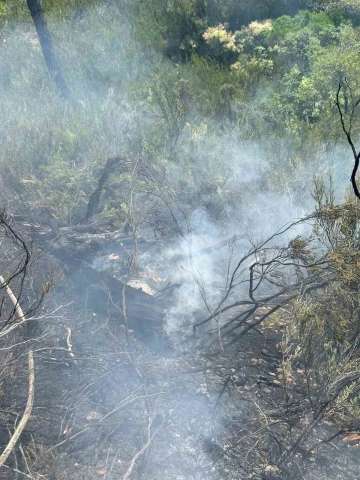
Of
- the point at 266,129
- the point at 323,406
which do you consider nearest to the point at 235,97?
the point at 266,129

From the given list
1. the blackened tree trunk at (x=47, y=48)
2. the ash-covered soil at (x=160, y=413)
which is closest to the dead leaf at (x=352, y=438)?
the ash-covered soil at (x=160, y=413)

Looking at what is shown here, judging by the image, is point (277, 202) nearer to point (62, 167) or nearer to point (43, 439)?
point (62, 167)

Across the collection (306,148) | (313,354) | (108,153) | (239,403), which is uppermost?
(306,148)

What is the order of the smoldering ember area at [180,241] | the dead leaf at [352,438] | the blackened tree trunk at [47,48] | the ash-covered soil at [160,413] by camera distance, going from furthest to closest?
1. the blackened tree trunk at [47,48]
2. the dead leaf at [352,438]
3. the smoldering ember area at [180,241]
4. the ash-covered soil at [160,413]

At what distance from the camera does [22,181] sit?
22.6ft

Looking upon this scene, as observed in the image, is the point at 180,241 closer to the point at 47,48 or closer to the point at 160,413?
the point at 160,413

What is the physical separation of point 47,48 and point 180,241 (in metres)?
5.65

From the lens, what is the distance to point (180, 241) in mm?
6367

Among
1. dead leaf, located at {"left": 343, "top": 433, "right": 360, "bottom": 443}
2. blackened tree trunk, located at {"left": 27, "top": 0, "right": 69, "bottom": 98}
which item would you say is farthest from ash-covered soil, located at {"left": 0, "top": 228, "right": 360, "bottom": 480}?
blackened tree trunk, located at {"left": 27, "top": 0, "right": 69, "bottom": 98}

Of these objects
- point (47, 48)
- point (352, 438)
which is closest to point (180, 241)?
point (352, 438)

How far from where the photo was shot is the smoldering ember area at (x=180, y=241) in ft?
12.8

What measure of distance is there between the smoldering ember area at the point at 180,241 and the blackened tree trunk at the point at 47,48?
0.04m

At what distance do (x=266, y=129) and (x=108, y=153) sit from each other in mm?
2607

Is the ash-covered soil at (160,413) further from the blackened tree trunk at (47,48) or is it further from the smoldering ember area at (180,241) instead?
the blackened tree trunk at (47,48)
